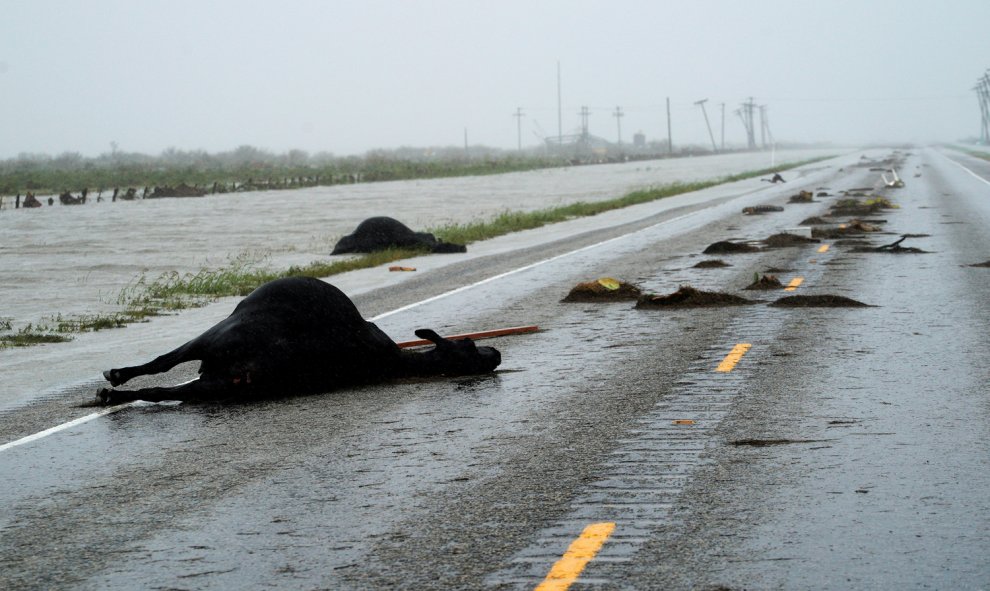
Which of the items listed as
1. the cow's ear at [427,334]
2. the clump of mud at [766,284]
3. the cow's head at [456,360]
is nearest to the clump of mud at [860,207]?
the clump of mud at [766,284]

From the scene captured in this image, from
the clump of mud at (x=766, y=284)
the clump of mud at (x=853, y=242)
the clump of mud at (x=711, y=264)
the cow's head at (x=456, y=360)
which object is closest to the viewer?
the cow's head at (x=456, y=360)

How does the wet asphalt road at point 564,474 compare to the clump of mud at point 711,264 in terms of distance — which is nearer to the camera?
the wet asphalt road at point 564,474

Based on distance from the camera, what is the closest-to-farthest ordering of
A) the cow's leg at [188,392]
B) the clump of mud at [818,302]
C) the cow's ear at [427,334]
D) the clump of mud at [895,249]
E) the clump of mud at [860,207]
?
the cow's ear at [427,334] < the cow's leg at [188,392] < the clump of mud at [818,302] < the clump of mud at [895,249] < the clump of mud at [860,207]

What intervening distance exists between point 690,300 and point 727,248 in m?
7.69

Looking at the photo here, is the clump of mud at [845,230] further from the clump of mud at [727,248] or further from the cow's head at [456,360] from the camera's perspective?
the cow's head at [456,360]

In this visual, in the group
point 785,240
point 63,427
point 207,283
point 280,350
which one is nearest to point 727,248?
point 785,240

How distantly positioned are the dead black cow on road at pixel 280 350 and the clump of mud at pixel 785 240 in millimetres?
14325

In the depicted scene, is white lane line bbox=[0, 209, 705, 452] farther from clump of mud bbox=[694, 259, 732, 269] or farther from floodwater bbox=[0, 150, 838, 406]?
clump of mud bbox=[694, 259, 732, 269]

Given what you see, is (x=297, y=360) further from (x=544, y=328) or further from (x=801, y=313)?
(x=801, y=313)

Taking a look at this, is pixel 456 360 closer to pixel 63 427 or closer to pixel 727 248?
pixel 63 427

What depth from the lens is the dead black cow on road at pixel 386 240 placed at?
86.2 ft

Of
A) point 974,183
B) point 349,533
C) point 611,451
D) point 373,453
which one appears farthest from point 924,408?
point 974,183

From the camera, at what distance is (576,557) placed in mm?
5387

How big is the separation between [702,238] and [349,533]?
67.6 feet
